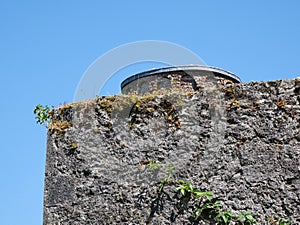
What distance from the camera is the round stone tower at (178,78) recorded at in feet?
20.2

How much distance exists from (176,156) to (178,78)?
2.87 metres

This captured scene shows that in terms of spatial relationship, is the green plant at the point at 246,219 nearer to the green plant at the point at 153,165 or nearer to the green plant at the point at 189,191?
the green plant at the point at 189,191

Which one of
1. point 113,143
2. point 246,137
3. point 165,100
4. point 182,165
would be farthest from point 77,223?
point 246,137

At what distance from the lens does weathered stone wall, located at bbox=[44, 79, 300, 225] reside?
3682mm

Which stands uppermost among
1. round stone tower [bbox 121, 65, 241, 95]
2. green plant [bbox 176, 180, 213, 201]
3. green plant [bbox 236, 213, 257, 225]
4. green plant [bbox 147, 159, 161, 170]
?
round stone tower [bbox 121, 65, 241, 95]

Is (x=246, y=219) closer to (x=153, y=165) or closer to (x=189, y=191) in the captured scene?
(x=189, y=191)

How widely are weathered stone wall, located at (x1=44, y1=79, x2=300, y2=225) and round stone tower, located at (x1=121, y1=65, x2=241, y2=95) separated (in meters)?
1.83

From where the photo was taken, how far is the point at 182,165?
3896 millimetres

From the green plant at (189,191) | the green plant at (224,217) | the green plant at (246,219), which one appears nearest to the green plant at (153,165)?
the green plant at (189,191)

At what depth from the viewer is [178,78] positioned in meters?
6.67

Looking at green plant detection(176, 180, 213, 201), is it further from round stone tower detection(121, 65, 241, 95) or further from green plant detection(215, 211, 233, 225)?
round stone tower detection(121, 65, 241, 95)

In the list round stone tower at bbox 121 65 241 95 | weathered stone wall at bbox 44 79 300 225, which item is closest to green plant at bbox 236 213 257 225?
weathered stone wall at bbox 44 79 300 225

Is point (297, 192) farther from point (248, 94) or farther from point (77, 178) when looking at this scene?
point (77, 178)

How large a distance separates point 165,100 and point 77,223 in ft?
4.35
